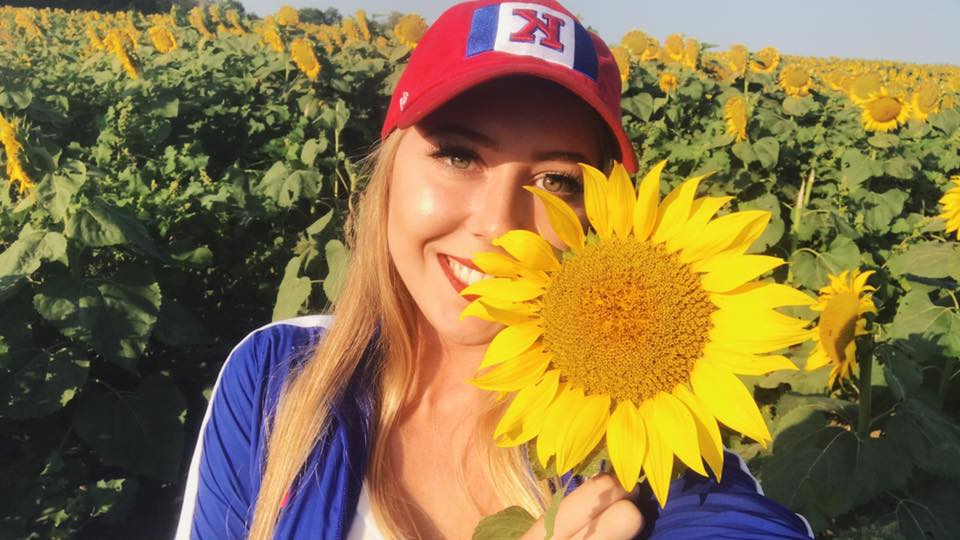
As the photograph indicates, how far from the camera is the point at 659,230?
86 centimetres

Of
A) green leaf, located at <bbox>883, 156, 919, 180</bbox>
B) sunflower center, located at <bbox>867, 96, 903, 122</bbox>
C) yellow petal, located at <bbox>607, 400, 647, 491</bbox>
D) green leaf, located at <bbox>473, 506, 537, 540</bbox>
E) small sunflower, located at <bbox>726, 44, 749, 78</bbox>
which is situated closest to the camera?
yellow petal, located at <bbox>607, 400, 647, 491</bbox>

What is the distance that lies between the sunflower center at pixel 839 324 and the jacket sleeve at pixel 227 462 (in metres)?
1.41

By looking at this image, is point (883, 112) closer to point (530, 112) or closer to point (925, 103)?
point (925, 103)

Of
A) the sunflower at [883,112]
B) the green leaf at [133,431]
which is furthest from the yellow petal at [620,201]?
the sunflower at [883,112]

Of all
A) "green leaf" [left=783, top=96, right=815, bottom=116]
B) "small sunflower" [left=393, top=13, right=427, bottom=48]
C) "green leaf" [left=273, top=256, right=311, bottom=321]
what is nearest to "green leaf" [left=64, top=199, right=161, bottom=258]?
"green leaf" [left=273, top=256, right=311, bottom=321]

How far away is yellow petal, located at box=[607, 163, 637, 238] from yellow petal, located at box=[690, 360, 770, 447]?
7.2 inches

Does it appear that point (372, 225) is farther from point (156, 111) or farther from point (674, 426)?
point (156, 111)

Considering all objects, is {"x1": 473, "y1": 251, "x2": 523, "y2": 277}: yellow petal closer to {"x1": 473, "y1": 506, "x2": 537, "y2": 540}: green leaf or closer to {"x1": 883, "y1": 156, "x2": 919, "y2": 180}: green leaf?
{"x1": 473, "y1": 506, "x2": 537, "y2": 540}: green leaf

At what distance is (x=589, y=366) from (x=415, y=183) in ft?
2.01

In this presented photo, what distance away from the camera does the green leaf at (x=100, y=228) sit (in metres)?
2.47

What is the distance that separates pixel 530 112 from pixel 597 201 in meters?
0.38

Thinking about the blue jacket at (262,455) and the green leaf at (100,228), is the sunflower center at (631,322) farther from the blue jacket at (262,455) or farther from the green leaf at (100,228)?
the green leaf at (100,228)

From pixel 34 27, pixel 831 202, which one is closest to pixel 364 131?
pixel 831 202

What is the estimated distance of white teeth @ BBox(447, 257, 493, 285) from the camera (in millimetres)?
1275
